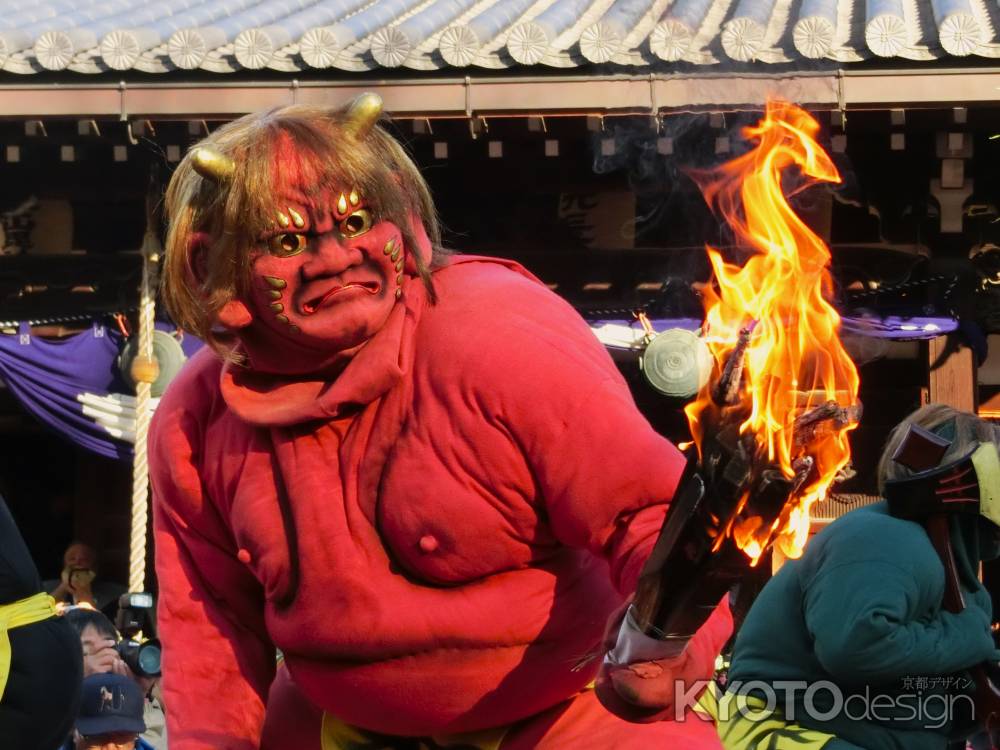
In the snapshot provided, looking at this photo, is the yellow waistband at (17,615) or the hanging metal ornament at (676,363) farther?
the hanging metal ornament at (676,363)

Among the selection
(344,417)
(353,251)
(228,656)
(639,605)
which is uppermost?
(353,251)

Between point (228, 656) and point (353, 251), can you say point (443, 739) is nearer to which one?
point (228, 656)

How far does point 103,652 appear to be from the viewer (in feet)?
19.5

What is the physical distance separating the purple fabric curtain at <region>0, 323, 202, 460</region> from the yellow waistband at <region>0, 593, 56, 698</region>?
3.16 metres

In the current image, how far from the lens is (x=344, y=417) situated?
9.18ft

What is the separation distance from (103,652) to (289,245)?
3.59 meters

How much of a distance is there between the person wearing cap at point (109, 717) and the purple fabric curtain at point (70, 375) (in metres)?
2.45

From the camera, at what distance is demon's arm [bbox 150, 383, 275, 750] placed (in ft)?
9.61

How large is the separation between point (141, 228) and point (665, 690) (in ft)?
18.0

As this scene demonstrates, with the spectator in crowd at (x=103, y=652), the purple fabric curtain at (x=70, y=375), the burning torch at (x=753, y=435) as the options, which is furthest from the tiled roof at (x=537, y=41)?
the burning torch at (x=753, y=435)

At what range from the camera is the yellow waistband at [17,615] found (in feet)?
13.5

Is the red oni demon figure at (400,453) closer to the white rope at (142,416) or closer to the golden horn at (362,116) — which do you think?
the golden horn at (362,116)

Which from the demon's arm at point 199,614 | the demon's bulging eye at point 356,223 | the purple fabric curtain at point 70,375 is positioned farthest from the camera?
the purple fabric curtain at point 70,375

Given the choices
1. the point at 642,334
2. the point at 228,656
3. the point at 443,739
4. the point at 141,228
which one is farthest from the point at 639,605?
the point at 141,228
